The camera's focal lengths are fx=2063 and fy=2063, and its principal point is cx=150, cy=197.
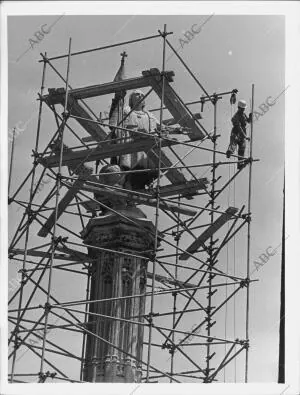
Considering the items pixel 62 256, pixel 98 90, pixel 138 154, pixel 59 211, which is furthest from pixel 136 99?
pixel 62 256

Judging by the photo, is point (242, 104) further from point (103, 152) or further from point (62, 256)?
point (62, 256)

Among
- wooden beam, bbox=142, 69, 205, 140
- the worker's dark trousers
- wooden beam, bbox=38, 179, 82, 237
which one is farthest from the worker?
the worker's dark trousers

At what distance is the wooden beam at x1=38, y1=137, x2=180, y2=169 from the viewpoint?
54906 mm

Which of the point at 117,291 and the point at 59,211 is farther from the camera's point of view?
the point at 59,211

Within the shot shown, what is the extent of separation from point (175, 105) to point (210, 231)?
145 inches

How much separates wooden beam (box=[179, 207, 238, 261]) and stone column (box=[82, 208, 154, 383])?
1494 mm

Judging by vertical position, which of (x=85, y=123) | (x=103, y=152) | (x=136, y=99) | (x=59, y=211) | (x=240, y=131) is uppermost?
(x=136, y=99)

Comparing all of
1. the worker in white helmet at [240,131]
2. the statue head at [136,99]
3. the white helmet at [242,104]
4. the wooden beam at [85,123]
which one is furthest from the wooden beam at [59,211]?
the white helmet at [242,104]

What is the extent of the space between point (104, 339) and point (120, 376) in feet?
3.66

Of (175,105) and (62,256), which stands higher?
(175,105)

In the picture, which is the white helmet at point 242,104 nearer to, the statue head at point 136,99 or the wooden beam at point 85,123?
the statue head at point 136,99

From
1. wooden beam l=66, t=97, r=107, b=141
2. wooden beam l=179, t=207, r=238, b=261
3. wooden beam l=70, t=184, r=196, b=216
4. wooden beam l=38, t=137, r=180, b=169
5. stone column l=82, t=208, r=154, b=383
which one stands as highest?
wooden beam l=66, t=97, r=107, b=141

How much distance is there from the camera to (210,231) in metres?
56.8

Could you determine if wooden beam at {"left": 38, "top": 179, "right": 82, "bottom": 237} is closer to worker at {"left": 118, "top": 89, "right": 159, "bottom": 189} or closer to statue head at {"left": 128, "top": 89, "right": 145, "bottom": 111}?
worker at {"left": 118, "top": 89, "right": 159, "bottom": 189}
